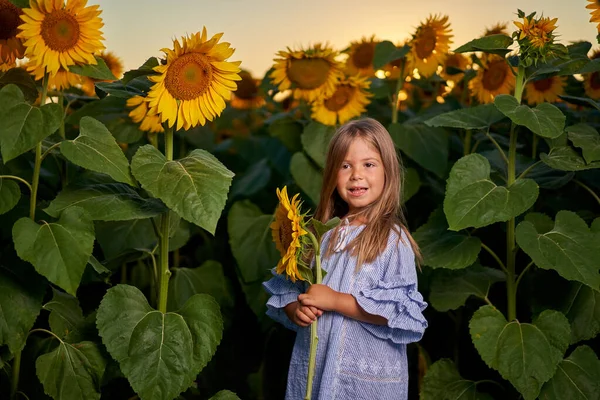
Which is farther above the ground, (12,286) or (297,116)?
(297,116)

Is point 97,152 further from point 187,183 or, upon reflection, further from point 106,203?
point 187,183

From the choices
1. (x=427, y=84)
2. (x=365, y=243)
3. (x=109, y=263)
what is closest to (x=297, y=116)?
Answer: (x=427, y=84)

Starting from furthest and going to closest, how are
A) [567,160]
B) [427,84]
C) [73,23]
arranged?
1. [427,84]
2. [567,160]
3. [73,23]

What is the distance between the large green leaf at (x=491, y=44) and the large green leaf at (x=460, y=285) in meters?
0.68

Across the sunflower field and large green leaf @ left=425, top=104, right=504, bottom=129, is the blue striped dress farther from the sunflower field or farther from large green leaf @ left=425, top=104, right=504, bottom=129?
large green leaf @ left=425, top=104, right=504, bottom=129

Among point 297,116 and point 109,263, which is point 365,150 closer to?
point 109,263

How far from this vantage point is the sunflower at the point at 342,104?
11.0ft

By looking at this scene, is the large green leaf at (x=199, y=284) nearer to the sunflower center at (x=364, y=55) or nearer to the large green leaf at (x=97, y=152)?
the large green leaf at (x=97, y=152)

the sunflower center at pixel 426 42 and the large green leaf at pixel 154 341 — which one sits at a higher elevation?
the sunflower center at pixel 426 42

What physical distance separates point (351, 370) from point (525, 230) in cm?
69

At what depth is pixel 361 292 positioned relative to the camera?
2.28 m

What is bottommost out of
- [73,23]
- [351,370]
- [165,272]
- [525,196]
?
[351,370]

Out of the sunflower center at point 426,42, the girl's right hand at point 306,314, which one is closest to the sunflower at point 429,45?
the sunflower center at point 426,42

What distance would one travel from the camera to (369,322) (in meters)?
2.27
